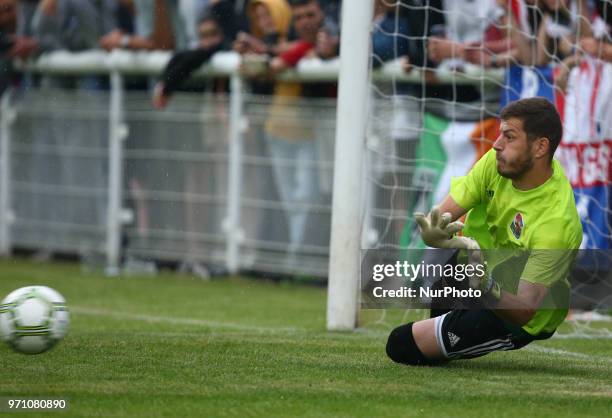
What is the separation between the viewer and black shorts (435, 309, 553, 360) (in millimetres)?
6789

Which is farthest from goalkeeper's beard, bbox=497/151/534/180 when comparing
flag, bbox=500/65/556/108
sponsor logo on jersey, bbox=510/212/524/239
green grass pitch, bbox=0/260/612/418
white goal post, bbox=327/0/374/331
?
flag, bbox=500/65/556/108

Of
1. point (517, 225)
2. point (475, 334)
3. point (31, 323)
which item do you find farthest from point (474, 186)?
point (31, 323)

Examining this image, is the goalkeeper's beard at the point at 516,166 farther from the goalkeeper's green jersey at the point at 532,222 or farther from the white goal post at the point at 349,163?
the white goal post at the point at 349,163

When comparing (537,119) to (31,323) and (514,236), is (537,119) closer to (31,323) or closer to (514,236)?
(514,236)

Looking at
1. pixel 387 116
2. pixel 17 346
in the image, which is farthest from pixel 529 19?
pixel 17 346

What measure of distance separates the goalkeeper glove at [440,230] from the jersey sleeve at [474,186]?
29.2 inches

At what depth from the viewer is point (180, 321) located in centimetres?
1025

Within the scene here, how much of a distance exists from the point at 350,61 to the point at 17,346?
3.52 meters

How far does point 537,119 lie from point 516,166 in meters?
0.27

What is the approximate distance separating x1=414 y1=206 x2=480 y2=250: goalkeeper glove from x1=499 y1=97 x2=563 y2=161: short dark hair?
792 mm

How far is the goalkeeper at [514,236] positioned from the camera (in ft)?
21.6

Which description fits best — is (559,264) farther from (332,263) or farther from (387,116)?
(387,116)

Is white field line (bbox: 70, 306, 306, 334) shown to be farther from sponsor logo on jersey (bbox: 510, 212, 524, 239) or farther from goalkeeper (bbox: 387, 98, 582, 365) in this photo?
sponsor logo on jersey (bbox: 510, 212, 524, 239)

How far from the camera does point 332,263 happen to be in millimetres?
9141
